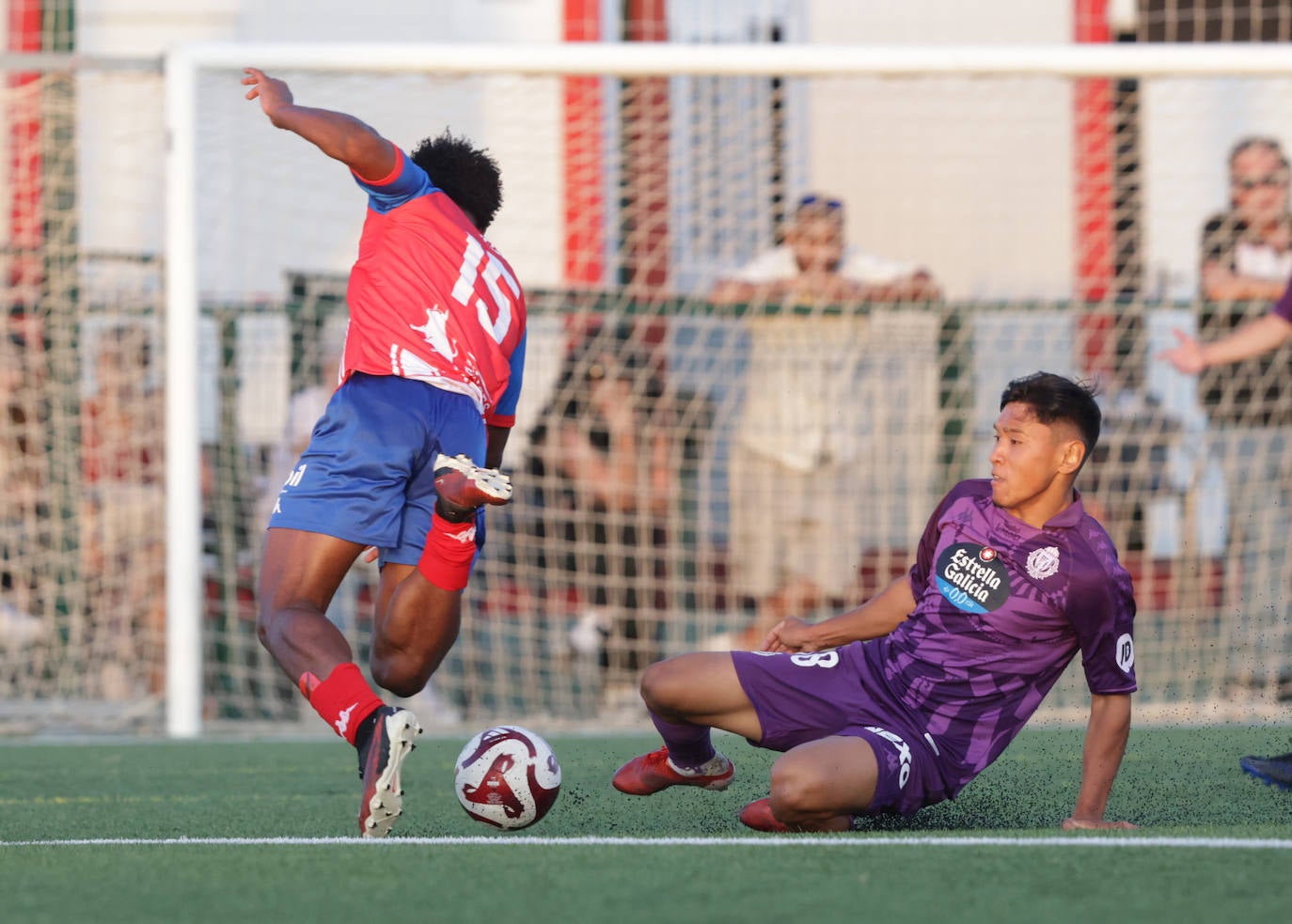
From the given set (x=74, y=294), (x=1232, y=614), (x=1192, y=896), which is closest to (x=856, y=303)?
(x=1232, y=614)

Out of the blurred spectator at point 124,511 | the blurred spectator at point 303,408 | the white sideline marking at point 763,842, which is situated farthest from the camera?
the blurred spectator at point 303,408

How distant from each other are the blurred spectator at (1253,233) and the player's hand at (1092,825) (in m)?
5.17

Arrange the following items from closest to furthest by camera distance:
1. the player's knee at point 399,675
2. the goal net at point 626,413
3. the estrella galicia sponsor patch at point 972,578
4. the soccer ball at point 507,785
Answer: the soccer ball at point 507,785, the estrella galicia sponsor patch at point 972,578, the player's knee at point 399,675, the goal net at point 626,413

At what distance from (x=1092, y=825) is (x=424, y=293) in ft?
7.05

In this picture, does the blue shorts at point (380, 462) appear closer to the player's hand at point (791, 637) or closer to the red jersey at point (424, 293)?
the red jersey at point (424, 293)

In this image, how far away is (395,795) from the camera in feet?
11.7

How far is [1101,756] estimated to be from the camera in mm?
3717

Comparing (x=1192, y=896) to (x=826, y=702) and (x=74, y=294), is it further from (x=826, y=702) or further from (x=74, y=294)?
(x=74, y=294)

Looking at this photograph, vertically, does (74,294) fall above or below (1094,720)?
above

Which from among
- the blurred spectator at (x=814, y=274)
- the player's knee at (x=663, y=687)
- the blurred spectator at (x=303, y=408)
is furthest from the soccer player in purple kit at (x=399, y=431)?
the blurred spectator at (x=814, y=274)

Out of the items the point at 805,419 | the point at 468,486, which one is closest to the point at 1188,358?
the point at 805,419

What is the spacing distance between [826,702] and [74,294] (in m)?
5.29

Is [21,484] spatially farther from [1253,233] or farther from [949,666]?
[1253,233]

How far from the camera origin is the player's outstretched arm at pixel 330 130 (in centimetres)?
407
